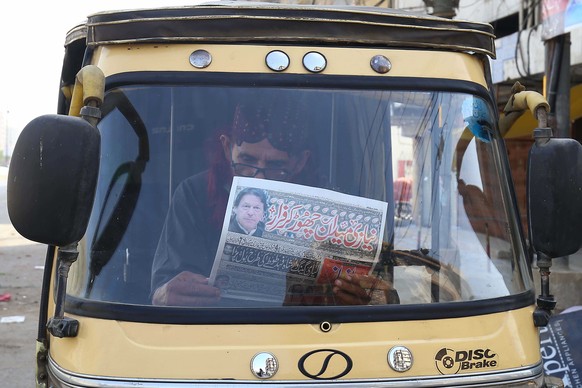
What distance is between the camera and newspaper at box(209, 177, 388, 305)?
2701 millimetres

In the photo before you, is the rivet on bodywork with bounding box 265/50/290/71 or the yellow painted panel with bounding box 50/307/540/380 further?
the rivet on bodywork with bounding box 265/50/290/71

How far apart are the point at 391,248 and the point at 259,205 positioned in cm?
50

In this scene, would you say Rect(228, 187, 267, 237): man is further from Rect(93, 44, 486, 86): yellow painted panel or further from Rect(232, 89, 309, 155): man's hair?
Rect(93, 44, 486, 86): yellow painted panel

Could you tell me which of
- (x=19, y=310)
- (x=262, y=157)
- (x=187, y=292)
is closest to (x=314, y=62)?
(x=262, y=157)

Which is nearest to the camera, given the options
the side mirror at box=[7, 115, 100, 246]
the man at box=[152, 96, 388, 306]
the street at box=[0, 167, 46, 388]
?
the side mirror at box=[7, 115, 100, 246]

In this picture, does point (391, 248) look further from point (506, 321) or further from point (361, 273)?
point (506, 321)

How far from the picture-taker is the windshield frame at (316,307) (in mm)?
2578

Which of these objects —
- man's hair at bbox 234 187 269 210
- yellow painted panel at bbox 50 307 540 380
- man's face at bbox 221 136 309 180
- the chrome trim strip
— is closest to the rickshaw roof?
man's face at bbox 221 136 309 180

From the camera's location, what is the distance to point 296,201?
2.76 metres

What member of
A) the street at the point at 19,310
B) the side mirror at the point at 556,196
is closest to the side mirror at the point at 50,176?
the side mirror at the point at 556,196

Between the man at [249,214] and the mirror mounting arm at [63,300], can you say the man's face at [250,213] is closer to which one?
the man at [249,214]

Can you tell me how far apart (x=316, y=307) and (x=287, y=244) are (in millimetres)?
247

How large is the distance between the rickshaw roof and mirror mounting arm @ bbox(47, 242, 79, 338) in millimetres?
811

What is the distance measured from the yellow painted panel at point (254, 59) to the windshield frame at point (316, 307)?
25 millimetres
